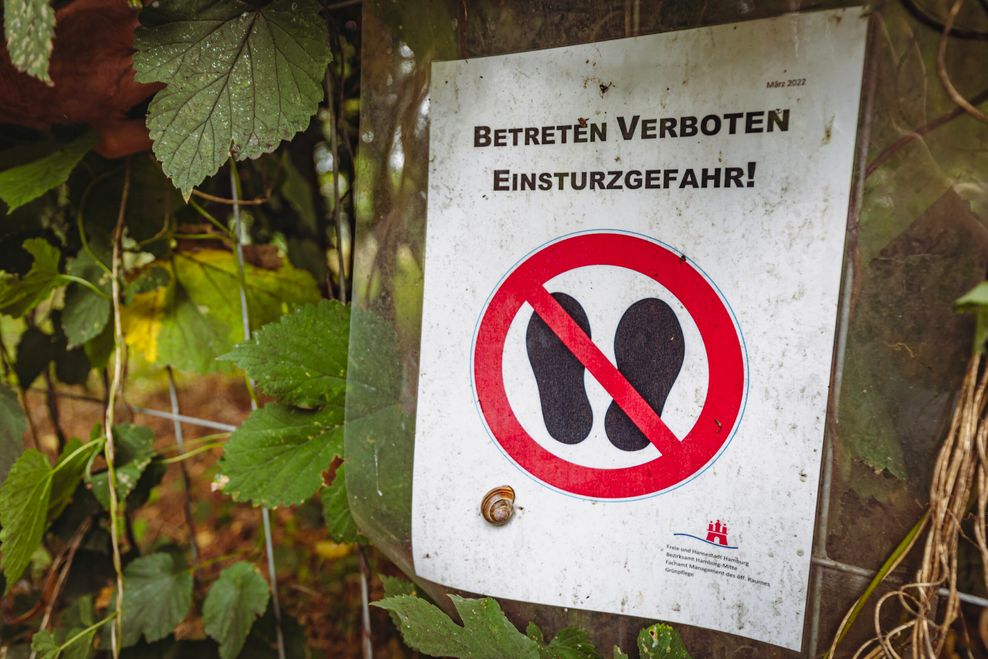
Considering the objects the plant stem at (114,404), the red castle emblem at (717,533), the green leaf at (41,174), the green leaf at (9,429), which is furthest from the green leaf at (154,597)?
the red castle emblem at (717,533)

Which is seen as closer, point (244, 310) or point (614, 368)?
point (614, 368)

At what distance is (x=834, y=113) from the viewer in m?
0.57

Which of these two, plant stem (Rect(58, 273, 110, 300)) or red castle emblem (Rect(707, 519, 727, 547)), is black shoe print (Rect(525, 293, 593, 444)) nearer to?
red castle emblem (Rect(707, 519, 727, 547))

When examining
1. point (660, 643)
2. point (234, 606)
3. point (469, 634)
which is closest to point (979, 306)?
point (660, 643)

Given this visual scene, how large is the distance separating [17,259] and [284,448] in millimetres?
625

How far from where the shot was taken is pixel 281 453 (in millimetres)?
826

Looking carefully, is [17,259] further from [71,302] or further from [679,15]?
[679,15]

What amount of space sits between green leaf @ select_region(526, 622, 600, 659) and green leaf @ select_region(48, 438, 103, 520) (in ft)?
2.53

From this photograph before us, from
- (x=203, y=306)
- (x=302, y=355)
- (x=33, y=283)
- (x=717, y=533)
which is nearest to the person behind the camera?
(x=717, y=533)

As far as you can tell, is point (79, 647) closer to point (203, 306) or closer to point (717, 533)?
point (203, 306)

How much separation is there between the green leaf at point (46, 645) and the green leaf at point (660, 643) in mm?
858

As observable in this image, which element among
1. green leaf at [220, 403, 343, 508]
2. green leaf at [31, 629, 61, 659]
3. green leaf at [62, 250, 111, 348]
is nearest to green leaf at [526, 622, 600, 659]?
green leaf at [220, 403, 343, 508]

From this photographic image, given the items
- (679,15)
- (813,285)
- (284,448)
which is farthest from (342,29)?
(813,285)

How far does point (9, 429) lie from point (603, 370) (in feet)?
3.13
